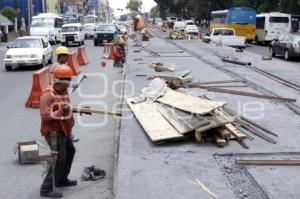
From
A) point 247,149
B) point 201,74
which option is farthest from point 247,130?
point 201,74

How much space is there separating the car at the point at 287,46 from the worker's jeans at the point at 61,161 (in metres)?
22.1

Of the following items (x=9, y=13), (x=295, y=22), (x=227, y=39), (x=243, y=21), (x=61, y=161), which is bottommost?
(x=227, y=39)

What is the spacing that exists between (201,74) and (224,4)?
220 ft

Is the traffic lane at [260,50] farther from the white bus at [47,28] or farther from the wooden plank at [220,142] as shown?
the wooden plank at [220,142]

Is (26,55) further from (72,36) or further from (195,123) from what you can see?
(72,36)

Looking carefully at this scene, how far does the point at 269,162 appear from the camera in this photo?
734cm

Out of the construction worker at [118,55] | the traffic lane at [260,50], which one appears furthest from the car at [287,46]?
the construction worker at [118,55]

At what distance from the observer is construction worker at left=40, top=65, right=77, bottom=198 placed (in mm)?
6391

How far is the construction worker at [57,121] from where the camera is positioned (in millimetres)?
6391

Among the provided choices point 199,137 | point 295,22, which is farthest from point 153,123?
point 295,22

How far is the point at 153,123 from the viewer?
30.3ft

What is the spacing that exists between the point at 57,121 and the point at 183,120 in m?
2.83

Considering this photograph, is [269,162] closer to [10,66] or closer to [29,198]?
[29,198]

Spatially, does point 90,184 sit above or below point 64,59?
below
